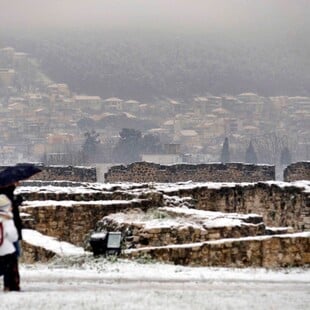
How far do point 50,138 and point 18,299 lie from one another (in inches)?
2388

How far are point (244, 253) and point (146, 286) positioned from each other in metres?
2.86

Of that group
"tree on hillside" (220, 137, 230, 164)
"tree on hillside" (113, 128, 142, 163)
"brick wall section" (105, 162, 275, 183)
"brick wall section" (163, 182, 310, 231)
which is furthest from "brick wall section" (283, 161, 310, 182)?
"tree on hillside" (220, 137, 230, 164)

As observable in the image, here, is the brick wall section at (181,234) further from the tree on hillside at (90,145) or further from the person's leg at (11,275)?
the tree on hillside at (90,145)

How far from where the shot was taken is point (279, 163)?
6006 centimetres

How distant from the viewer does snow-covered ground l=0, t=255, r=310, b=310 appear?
26.2ft

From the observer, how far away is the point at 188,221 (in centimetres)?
1444

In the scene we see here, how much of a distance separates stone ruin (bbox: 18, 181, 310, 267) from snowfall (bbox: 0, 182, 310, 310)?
1.38ft

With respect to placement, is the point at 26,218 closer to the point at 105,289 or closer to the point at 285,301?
the point at 105,289

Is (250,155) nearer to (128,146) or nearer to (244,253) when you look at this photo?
(128,146)

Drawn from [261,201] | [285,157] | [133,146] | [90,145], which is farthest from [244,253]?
[90,145]

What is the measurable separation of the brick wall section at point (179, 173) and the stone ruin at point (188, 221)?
1289cm

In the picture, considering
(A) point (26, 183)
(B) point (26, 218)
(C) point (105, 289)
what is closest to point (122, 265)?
(C) point (105, 289)

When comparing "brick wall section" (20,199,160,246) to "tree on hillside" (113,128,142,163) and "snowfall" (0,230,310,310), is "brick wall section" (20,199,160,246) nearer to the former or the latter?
"snowfall" (0,230,310,310)

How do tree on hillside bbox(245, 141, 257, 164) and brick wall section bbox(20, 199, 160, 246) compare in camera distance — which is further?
tree on hillside bbox(245, 141, 257, 164)
